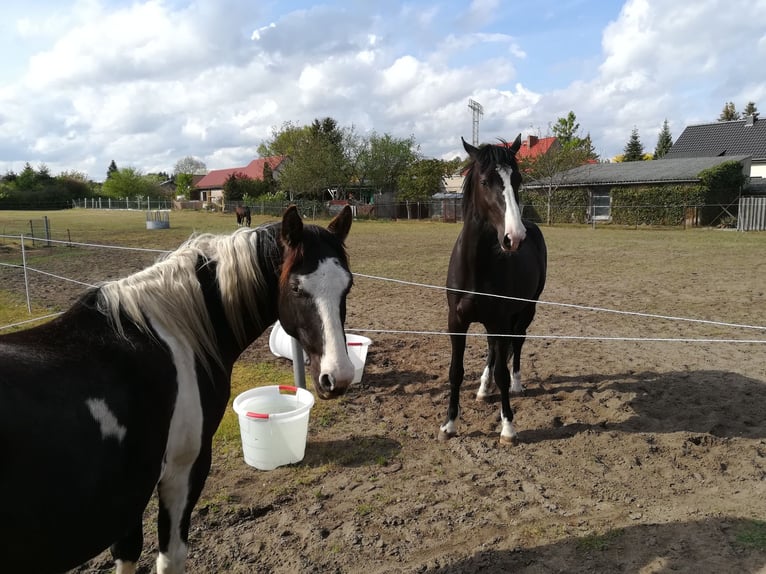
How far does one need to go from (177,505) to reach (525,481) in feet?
7.78

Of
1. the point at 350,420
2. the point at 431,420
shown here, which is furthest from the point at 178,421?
the point at 431,420

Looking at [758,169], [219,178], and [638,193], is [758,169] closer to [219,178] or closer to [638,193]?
[638,193]

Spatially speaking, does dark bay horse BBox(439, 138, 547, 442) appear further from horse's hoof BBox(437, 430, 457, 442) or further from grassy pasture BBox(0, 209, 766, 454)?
grassy pasture BBox(0, 209, 766, 454)

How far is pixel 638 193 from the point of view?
2847 centimetres

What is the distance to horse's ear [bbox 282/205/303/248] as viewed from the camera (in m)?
1.96

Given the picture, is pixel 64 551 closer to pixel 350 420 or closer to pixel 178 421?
pixel 178 421

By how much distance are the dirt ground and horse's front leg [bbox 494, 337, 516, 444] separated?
4.8 inches

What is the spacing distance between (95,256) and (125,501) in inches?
588

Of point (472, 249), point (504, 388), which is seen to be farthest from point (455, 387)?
point (472, 249)

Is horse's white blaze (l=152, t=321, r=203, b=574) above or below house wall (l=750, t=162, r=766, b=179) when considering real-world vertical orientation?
below

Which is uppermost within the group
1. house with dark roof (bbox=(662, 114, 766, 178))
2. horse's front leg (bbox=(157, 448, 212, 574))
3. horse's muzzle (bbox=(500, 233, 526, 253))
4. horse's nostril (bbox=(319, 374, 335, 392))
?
house with dark roof (bbox=(662, 114, 766, 178))

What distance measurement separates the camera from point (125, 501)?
160cm

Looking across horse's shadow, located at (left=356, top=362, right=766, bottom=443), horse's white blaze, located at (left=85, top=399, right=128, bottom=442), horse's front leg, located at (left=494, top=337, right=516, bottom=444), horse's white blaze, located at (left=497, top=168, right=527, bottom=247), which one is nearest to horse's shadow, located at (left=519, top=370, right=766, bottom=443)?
horse's shadow, located at (left=356, top=362, right=766, bottom=443)

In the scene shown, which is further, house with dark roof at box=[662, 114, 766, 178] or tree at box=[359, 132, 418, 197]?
tree at box=[359, 132, 418, 197]
